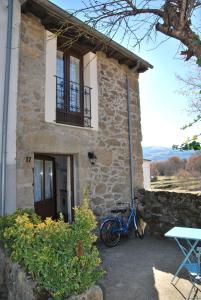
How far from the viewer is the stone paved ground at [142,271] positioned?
3.80m

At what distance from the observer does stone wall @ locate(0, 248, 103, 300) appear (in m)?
2.43

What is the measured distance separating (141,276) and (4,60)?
178 inches

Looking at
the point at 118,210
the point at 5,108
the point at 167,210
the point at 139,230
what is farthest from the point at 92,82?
the point at 139,230

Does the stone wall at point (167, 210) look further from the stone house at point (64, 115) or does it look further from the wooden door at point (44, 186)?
the wooden door at point (44, 186)

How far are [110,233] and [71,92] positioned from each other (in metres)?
3.46

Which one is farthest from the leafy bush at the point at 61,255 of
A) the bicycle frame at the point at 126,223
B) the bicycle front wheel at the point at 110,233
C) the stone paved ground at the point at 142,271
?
the bicycle frame at the point at 126,223

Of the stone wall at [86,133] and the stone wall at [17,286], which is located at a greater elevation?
the stone wall at [86,133]

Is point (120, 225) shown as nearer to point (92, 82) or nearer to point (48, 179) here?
point (48, 179)

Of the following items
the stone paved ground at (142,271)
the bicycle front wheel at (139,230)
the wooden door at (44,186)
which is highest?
the wooden door at (44,186)

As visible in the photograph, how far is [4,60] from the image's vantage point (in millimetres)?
4852

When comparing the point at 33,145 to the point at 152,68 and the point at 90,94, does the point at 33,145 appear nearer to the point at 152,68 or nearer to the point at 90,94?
the point at 90,94

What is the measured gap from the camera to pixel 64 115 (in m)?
6.02

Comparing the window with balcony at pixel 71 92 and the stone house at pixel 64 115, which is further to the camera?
the window with balcony at pixel 71 92

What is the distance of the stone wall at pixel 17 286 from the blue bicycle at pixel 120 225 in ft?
8.80
